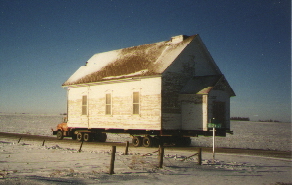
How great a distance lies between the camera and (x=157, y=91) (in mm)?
23391

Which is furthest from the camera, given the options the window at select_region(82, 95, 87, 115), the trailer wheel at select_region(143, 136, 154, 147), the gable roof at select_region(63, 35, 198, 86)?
the window at select_region(82, 95, 87, 115)

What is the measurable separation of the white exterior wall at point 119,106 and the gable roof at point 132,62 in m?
0.70

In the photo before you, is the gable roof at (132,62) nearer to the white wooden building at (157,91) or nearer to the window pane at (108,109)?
the white wooden building at (157,91)

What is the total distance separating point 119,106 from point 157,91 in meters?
4.13

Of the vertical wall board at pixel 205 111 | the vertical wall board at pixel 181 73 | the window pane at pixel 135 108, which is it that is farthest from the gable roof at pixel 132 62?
the vertical wall board at pixel 205 111

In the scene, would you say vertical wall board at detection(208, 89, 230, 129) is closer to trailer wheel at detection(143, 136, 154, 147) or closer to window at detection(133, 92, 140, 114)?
trailer wheel at detection(143, 136, 154, 147)

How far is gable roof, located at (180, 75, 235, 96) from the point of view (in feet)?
75.7

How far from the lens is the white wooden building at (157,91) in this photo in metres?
23.3

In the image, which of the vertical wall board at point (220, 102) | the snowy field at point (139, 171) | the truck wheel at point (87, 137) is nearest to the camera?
the snowy field at point (139, 171)

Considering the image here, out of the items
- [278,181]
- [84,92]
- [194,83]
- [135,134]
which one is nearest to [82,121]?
[84,92]

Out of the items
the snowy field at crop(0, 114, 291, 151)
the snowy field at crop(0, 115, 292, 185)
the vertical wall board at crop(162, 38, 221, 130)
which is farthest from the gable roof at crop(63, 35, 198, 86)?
the snowy field at crop(0, 115, 292, 185)

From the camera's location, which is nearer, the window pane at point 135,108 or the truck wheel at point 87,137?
the window pane at point 135,108

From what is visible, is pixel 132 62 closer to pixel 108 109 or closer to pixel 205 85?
pixel 108 109

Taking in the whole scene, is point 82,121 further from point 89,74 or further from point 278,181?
point 278,181
